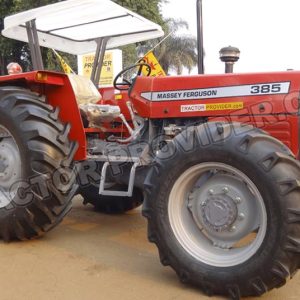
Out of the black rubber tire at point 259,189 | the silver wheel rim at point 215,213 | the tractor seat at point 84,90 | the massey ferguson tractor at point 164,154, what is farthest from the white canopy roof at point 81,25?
the silver wheel rim at point 215,213

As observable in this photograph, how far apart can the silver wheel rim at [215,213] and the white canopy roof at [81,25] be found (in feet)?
7.01

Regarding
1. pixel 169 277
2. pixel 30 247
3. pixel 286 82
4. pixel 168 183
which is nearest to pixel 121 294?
pixel 169 277

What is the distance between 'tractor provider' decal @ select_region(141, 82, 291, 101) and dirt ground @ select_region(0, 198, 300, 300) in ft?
4.37

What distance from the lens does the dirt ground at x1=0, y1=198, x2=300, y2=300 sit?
10.2 feet

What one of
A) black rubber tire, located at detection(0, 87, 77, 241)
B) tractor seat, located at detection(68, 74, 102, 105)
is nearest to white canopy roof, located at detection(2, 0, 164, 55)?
tractor seat, located at detection(68, 74, 102, 105)

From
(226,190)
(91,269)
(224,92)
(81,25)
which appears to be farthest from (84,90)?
(226,190)

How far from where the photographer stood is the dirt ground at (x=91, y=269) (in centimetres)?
311

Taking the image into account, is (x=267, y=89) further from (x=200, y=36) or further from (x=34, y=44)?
(x=34, y=44)

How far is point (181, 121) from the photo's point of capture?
13.9 feet

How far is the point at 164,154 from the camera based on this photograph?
3.32 meters

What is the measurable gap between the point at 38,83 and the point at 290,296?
9.39 ft

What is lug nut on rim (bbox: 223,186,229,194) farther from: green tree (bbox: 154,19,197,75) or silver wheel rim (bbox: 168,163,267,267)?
green tree (bbox: 154,19,197,75)

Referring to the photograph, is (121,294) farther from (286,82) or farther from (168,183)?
(286,82)

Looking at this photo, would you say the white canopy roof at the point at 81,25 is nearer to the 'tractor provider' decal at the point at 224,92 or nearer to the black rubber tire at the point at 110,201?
the 'tractor provider' decal at the point at 224,92
